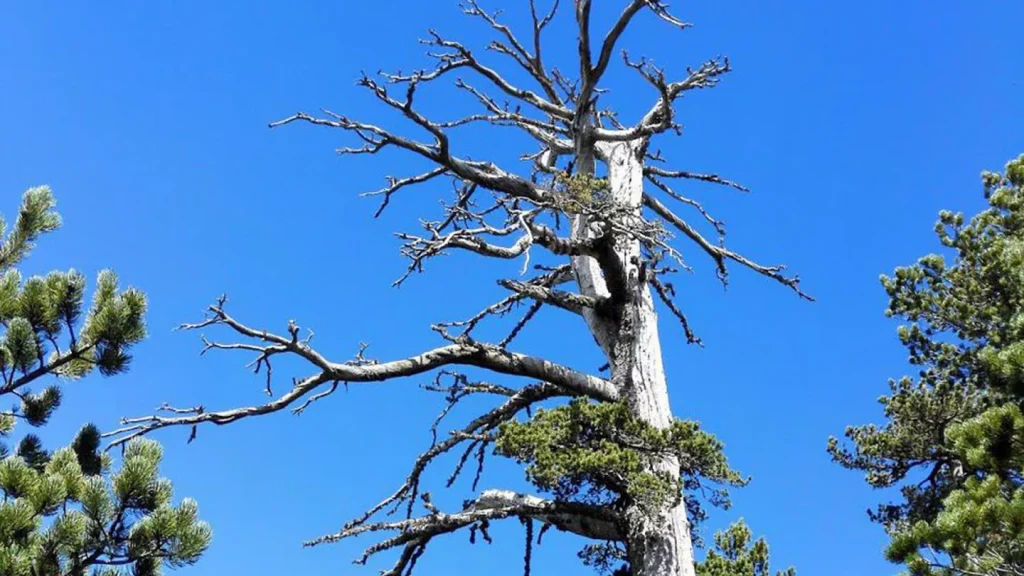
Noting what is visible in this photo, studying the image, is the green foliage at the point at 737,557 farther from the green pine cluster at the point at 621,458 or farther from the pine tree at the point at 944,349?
the pine tree at the point at 944,349

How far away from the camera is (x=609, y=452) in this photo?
7.23 metres

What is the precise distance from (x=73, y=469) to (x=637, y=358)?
4.82 meters

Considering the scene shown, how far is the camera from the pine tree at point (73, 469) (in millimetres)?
A: 6031

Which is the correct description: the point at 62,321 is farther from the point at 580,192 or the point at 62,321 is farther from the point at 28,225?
the point at 580,192

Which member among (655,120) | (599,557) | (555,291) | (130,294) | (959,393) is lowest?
(599,557)

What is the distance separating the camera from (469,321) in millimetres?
9250

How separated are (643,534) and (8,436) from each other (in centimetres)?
540

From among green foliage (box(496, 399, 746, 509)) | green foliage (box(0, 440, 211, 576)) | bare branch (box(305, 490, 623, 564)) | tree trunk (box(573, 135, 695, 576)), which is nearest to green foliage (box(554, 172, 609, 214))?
tree trunk (box(573, 135, 695, 576))

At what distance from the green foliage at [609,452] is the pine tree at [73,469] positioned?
252 centimetres

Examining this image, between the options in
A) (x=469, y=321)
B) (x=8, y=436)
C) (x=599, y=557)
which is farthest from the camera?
(x=469, y=321)

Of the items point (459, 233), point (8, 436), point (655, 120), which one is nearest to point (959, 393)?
point (655, 120)

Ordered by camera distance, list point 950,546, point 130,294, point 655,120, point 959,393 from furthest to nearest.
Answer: point 959,393
point 655,120
point 130,294
point 950,546

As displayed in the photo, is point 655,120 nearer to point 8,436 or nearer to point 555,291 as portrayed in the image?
point 555,291

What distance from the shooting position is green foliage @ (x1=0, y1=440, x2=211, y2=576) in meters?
6.04
